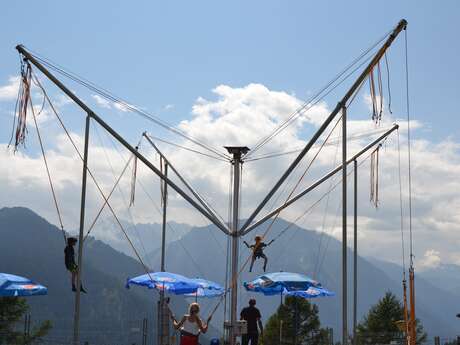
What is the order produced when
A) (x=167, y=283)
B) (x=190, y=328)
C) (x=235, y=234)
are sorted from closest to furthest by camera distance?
(x=190, y=328) → (x=235, y=234) → (x=167, y=283)

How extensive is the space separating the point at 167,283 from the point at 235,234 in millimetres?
4903

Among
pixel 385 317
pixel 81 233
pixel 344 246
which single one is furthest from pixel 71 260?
pixel 385 317

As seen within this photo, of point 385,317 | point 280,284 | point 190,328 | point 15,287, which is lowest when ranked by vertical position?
point 190,328

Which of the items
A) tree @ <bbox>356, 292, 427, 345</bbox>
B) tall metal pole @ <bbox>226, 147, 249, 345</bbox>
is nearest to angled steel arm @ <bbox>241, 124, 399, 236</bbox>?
tall metal pole @ <bbox>226, 147, 249, 345</bbox>

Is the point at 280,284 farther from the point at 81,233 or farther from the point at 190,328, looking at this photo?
the point at 190,328

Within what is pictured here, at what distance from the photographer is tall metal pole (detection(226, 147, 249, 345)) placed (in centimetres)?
2425

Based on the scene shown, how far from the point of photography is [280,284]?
30.0 m

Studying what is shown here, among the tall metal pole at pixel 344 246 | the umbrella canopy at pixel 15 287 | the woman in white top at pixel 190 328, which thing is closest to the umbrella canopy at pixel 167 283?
the umbrella canopy at pixel 15 287

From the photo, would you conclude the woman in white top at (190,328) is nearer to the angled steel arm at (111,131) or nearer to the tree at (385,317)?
the angled steel arm at (111,131)

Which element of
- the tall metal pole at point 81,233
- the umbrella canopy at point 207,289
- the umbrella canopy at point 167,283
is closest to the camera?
the tall metal pole at point 81,233

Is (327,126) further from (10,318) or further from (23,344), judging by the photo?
(10,318)

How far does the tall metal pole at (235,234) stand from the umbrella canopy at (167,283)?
12.5ft

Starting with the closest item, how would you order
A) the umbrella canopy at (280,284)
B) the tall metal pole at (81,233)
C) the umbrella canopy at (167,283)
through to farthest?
the tall metal pole at (81,233) < the umbrella canopy at (167,283) < the umbrella canopy at (280,284)

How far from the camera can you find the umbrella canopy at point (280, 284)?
3002 centimetres
